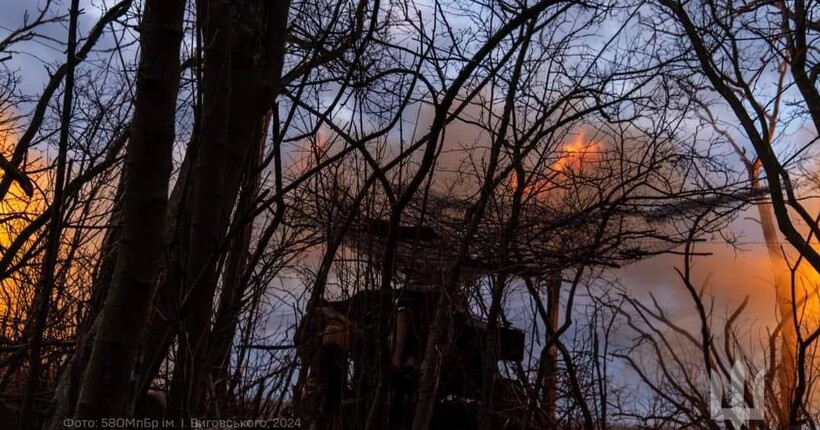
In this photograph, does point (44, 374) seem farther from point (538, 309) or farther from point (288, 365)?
point (538, 309)

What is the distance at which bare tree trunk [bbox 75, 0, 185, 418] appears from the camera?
899 mm

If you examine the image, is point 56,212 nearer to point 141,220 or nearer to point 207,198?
point 141,220

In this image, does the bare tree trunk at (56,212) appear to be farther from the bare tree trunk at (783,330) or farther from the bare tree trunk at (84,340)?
the bare tree trunk at (783,330)

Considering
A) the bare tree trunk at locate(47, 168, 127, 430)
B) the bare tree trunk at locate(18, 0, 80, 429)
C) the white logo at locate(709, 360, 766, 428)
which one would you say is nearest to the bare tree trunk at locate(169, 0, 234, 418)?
the bare tree trunk at locate(47, 168, 127, 430)

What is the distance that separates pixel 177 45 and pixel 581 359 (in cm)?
437

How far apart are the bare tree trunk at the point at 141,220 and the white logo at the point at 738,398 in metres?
5.88

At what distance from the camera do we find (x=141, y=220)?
915 mm

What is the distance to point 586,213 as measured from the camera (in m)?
4.25

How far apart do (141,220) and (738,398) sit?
6386 millimetres

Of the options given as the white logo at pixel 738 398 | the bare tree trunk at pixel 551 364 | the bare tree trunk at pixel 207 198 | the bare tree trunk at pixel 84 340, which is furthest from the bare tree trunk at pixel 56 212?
the white logo at pixel 738 398

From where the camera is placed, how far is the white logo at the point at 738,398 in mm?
5805

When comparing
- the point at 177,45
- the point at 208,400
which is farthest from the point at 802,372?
the point at 177,45

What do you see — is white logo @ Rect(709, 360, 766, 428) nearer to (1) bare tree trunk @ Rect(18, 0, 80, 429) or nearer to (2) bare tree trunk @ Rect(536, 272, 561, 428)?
(2) bare tree trunk @ Rect(536, 272, 561, 428)

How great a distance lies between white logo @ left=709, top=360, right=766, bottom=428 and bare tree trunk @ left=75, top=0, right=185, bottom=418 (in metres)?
5.88
